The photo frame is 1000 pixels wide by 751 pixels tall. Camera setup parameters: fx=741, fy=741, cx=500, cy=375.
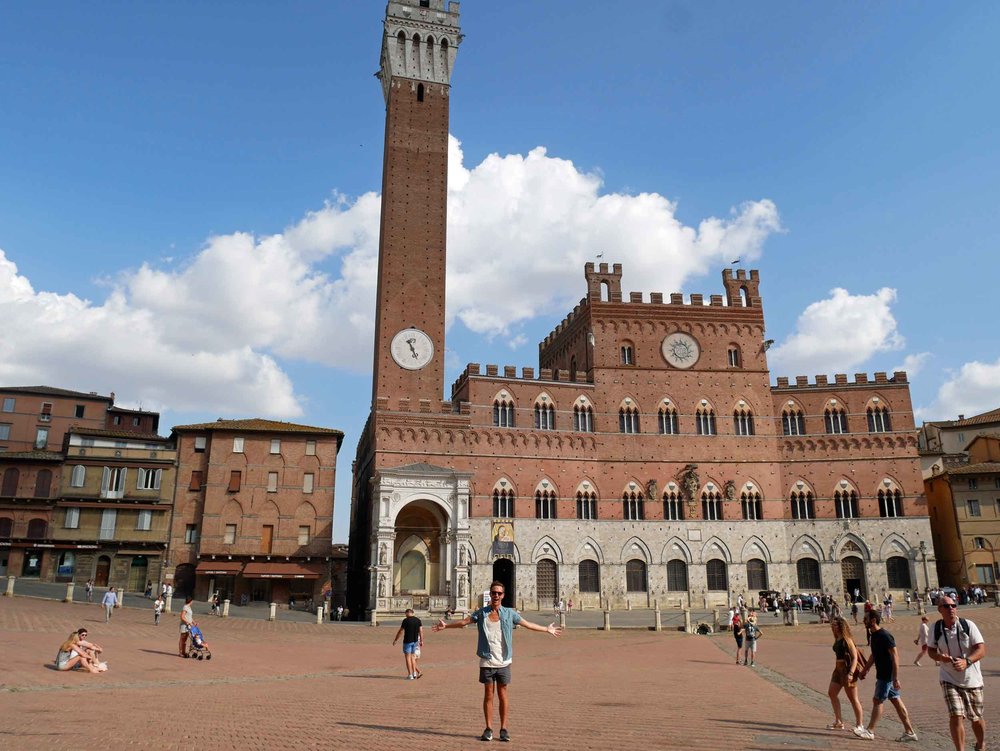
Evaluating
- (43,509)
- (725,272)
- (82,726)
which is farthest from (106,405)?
(82,726)

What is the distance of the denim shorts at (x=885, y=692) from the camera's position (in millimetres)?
8930

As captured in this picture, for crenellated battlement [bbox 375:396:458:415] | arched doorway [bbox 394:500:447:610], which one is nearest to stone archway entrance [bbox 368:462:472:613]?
arched doorway [bbox 394:500:447:610]

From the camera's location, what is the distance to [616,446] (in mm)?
43688

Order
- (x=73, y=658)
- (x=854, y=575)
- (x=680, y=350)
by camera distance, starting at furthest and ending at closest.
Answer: (x=680, y=350)
(x=854, y=575)
(x=73, y=658)

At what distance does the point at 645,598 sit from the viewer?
41531mm

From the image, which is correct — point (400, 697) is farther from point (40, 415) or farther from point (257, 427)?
point (40, 415)

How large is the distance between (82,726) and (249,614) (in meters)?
27.4

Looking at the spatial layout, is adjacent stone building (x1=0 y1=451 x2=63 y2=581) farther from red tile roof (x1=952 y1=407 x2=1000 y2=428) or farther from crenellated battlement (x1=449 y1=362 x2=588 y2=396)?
red tile roof (x1=952 y1=407 x2=1000 y2=428)

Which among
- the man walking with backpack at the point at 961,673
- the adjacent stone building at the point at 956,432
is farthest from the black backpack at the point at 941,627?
the adjacent stone building at the point at 956,432

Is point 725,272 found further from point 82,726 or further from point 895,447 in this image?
point 82,726

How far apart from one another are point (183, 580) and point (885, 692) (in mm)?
39595

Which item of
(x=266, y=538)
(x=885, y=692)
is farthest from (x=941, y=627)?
(x=266, y=538)

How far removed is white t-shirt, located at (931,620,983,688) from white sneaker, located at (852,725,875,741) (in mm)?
1707

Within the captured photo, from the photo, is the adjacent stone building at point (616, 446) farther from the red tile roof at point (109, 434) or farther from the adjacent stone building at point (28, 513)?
the adjacent stone building at point (28, 513)
